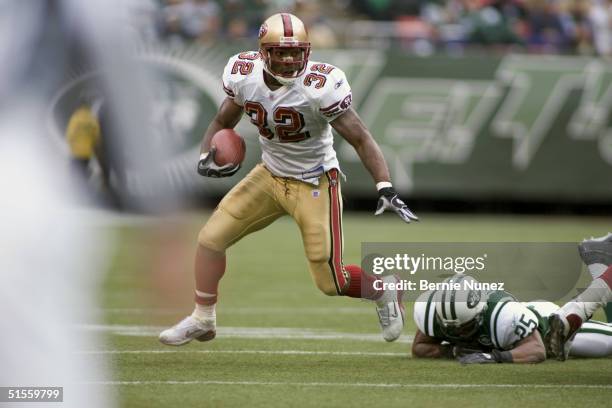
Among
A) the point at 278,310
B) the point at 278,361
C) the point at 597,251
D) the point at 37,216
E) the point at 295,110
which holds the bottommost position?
the point at 278,310

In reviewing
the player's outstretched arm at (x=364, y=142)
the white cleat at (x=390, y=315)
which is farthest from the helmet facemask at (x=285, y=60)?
the white cleat at (x=390, y=315)

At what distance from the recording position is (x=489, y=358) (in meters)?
5.27

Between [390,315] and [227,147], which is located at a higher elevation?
[227,147]

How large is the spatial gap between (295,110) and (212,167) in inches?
19.3

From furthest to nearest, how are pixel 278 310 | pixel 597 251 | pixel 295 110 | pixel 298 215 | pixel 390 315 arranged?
pixel 278 310 → pixel 390 315 → pixel 298 215 → pixel 295 110 → pixel 597 251

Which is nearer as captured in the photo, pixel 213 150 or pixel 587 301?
pixel 587 301

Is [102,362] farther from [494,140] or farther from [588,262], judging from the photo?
[494,140]

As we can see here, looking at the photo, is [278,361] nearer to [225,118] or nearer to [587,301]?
[225,118]

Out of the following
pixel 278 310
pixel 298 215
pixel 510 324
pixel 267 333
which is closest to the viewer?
pixel 510 324

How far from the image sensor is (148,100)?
6.31 ft

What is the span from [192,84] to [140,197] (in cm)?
1165

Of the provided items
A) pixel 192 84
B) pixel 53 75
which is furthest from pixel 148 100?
pixel 192 84

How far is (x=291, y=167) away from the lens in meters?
5.45

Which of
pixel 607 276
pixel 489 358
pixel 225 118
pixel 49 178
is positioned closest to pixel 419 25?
pixel 225 118
